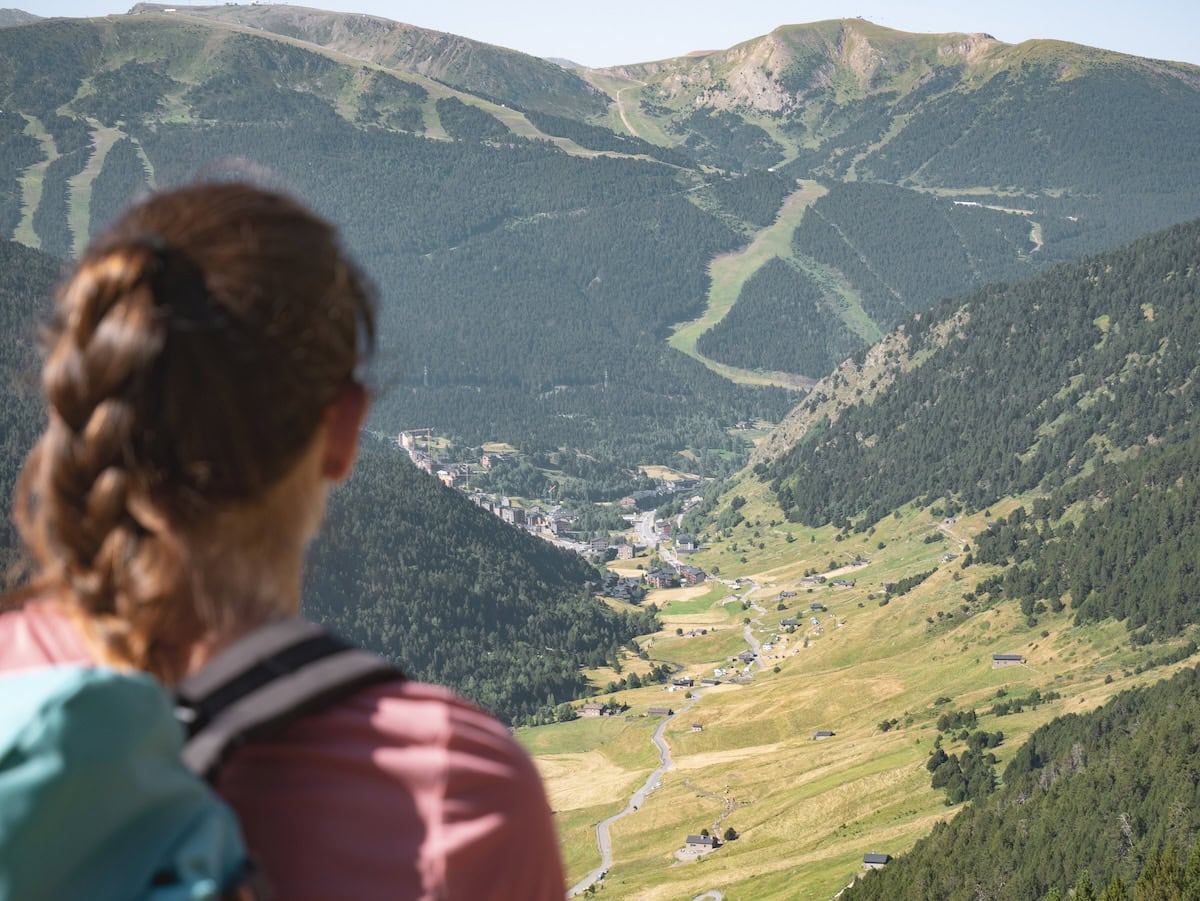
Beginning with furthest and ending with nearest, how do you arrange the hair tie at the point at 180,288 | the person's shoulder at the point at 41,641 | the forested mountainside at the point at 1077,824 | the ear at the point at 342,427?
the forested mountainside at the point at 1077,824 < the person's shoulder at the point at 41,641 < the ear at the point at 342,427 < the hair tie at the point at 180,288

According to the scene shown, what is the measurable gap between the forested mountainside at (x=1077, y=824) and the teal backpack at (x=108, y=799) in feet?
385

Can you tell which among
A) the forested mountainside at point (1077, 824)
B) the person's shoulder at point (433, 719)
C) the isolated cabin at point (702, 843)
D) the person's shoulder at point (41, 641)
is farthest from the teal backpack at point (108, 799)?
the isolated cabin at point (702, 843)

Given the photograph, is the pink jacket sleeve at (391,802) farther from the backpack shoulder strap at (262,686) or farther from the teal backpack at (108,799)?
the teal backpack at (108,799)

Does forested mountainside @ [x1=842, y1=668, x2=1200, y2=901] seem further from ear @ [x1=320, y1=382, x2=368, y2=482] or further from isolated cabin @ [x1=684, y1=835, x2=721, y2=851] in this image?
ear @ [x1=320, y1=382, x2=368, y2=482]

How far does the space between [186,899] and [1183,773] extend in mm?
148019

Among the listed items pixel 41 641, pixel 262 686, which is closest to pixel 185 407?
pixel 262 686

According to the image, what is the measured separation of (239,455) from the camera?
5148 millimetres

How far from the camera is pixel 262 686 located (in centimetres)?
495

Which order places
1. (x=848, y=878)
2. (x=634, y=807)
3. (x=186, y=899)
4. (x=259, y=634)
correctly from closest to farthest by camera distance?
1. (x=186, y=899)
2. (x=259, y=634)
3. (x=848, y=878)
4. (x=634, y=807)

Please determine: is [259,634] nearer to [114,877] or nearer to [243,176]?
[114,877]

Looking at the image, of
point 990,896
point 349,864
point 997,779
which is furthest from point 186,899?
point 997,779

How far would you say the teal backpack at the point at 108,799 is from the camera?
415cm

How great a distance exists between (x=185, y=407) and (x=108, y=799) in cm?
141

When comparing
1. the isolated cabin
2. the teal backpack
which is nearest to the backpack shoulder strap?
the teal backpack
